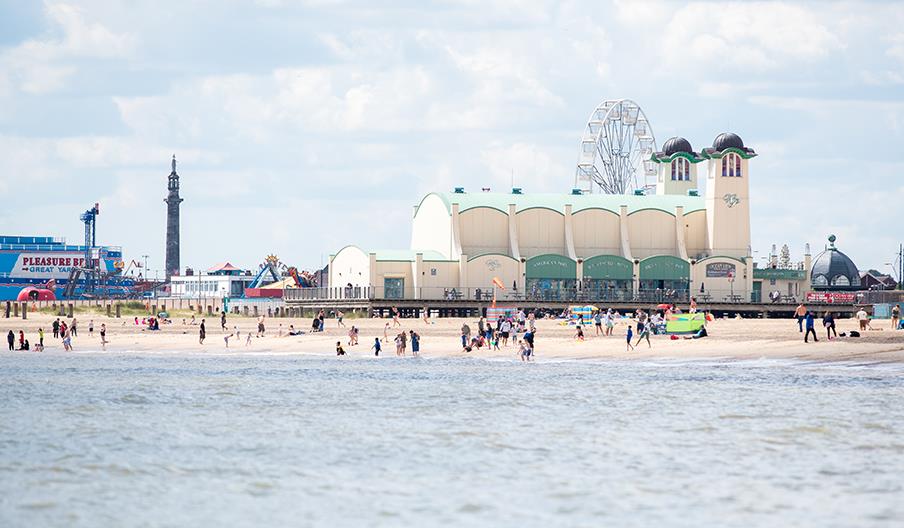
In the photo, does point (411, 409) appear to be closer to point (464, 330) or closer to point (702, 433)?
point (702, 433)

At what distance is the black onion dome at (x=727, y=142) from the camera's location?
113562mm

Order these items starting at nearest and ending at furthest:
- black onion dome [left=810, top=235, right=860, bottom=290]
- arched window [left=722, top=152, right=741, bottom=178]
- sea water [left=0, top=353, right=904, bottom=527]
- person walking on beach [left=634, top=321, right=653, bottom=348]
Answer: sea water [left=0, top=353, right=904, bottom=527], person walking on beach [left=634, top=321, right=653, bottom=348], arched window [left=722, top=152, right=741, bottom=178], black onion dome [left=810, top=235, right=860, bottom=290]

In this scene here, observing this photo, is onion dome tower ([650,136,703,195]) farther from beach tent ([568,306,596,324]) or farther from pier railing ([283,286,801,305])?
beach tent ([568,306,596,324])

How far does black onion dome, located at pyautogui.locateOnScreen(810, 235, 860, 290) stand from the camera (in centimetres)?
13762

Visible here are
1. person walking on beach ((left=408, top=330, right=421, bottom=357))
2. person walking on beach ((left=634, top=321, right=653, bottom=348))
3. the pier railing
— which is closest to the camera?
person walking on beach ((left=634, top=321, right=653, bottom=348))

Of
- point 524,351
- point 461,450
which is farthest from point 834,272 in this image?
point 461,450

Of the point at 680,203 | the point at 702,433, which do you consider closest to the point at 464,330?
the point at 702,433

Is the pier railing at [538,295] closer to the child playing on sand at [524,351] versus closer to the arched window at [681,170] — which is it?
the arched window at [681,170]

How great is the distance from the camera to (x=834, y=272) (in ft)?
454

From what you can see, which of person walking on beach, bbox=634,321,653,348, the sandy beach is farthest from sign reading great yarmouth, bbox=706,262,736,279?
person walking on beach, bbox=634,321,653,348

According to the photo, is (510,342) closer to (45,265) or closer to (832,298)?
(832,298)

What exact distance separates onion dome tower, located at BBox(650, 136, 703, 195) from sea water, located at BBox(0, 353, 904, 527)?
77554 millimetres

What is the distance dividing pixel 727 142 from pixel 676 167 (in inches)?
484

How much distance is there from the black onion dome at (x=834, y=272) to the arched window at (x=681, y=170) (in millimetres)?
19570
